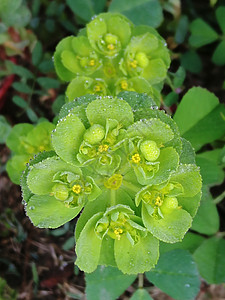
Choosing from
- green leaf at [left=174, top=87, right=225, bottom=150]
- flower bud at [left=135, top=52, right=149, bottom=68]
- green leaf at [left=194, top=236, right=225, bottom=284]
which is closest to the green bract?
flower bud at [left=135, top=52, right=149, bottom=68]

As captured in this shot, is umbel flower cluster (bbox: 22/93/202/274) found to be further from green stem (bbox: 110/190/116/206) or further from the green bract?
the green bract

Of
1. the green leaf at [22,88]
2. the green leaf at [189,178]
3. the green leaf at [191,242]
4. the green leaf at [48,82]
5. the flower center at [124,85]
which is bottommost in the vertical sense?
the green leaf at [191,242]

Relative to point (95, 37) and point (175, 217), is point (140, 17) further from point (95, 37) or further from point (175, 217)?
point (175, 217)

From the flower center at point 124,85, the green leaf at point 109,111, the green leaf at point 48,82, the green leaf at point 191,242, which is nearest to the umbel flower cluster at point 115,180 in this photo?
the green leaf at point 109,111

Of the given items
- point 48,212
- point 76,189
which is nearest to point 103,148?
point 76,189

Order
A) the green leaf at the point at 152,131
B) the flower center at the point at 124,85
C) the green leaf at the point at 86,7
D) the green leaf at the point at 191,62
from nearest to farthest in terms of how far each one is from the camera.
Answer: the green leaf at the point at 152,131, the flower center at the point at 124,85, the green leaf at the point at 86,7, the green leaf at the point at 191,62

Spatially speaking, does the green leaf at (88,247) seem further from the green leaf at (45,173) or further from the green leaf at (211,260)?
the green leaf at (211,260)

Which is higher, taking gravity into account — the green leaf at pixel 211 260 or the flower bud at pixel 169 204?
the flower bud at pixel 169 204
